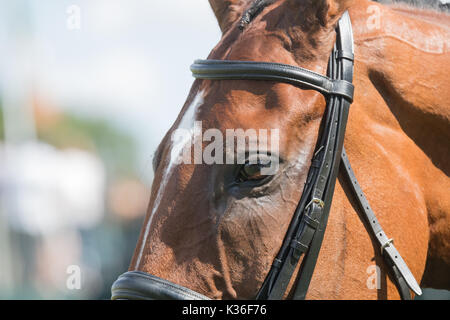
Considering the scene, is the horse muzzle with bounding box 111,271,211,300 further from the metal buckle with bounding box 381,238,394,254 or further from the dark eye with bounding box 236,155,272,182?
the metal buckle with bounding box 381,238,394,254

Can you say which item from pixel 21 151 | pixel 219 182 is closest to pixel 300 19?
pixel 219 182

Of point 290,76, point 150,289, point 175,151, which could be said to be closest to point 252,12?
point 290,76

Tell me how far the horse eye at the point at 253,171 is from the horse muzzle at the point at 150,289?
50 cm

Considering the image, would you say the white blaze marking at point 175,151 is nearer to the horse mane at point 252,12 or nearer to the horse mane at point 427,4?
the horse mane at point 252,12

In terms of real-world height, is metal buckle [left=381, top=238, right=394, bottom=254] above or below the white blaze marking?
below

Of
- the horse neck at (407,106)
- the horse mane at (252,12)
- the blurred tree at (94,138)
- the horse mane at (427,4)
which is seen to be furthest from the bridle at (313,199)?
the blurred tree at (94,138)

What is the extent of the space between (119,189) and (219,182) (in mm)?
9056

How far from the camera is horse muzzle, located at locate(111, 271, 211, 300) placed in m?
2.14

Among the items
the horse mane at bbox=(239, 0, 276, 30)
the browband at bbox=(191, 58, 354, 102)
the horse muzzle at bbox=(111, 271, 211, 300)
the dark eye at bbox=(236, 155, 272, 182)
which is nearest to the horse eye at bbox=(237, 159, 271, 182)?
the dark eye at bbox=(236, 155, 272, 182)

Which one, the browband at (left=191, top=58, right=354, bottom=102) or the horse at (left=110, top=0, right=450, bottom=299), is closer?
the horse at (left=110, top=0, right=450, bottom=299)

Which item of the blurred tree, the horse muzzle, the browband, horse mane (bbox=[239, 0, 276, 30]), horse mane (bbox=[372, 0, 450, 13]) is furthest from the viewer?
the blurred tree

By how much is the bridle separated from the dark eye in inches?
7.7

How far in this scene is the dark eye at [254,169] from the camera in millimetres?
2240

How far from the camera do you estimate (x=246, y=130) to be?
7.43ft
